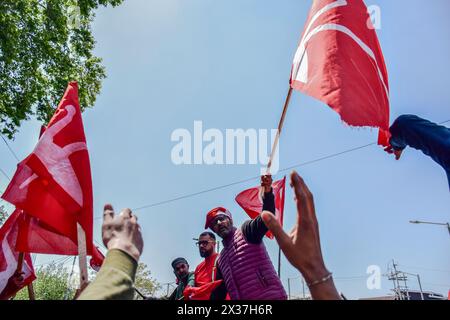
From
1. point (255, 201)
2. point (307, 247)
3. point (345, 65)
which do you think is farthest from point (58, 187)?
point (255, 201)

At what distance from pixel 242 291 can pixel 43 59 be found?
754 centimetres

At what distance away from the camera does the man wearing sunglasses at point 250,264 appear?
2.62 m

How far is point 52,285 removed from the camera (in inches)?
1225

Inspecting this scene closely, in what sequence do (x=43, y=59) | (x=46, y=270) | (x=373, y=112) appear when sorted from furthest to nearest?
(x=46, y=270) < (x=43, y=59) < (x=373, y=112)

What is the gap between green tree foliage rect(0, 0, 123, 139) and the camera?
7.04 meters

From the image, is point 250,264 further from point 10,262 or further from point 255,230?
point 10,262

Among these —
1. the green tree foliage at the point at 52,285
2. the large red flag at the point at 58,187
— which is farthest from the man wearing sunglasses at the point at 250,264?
the green tree foliage at the point at 52,285

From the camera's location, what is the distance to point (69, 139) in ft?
9.61

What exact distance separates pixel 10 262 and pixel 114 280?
320 centimetres

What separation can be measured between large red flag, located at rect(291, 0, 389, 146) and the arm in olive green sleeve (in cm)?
185

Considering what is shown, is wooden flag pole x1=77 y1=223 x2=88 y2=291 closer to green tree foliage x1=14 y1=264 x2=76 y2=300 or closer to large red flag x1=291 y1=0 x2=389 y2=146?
large red flag x1=291 y1=0 x2=389 y2=146

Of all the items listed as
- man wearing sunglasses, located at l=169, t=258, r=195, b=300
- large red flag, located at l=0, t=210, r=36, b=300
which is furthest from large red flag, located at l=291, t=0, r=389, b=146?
large red flag, located at l=0, t=210, r=36, b=300
